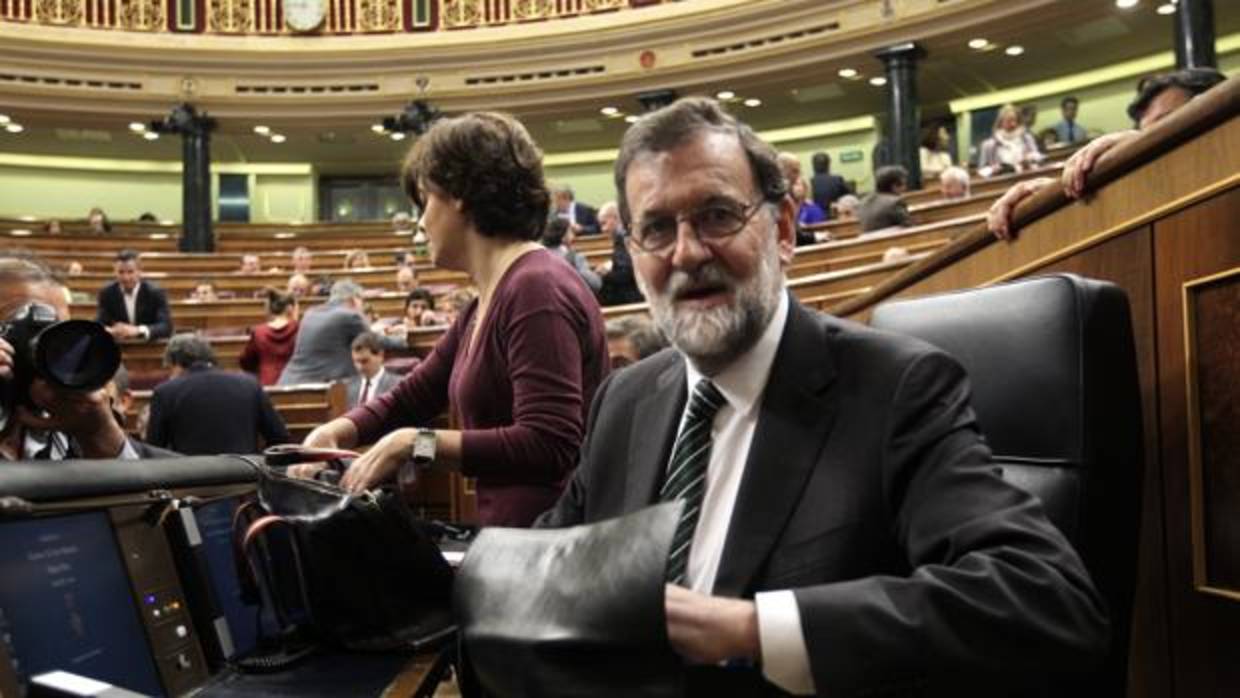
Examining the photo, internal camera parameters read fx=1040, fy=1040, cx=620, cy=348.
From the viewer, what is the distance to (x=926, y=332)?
1.14m

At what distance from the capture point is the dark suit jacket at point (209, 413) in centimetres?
339

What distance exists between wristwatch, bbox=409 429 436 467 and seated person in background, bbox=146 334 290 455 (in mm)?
2355

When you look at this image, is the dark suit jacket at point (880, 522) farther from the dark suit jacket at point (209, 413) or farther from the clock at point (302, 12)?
the clock at point (302, 12)

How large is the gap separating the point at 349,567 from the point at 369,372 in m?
3.52

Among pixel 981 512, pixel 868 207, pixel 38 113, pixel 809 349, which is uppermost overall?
pixel 38 113

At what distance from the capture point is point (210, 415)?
339 cm

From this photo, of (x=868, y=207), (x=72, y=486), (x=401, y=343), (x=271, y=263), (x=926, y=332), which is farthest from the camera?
(x=271, y=263)

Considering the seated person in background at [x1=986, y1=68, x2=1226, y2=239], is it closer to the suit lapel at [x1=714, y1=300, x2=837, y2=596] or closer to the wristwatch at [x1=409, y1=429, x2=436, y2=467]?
the suit lapel at [x1=714, y1=300, x2=837, y2=596]

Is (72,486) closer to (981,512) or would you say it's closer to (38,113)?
(981,512)

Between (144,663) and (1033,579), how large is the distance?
69 centimetres

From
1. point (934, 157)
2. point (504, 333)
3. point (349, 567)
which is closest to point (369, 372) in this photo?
point (504, 333)

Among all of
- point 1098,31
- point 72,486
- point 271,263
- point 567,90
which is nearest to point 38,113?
point 271,263

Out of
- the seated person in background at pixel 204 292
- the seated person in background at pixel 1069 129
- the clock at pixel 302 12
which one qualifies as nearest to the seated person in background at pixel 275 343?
the seated person in background at pixel 204 292

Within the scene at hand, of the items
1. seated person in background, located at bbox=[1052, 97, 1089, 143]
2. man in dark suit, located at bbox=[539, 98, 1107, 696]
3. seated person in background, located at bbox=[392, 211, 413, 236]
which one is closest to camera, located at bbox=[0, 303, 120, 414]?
man in dark suit, located at bbox=[539, 98, 1107, 696]
